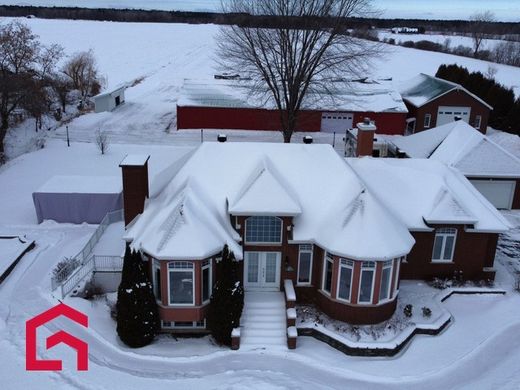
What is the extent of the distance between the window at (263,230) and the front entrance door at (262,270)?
1.59 feet

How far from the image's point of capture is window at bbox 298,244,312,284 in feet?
57.0

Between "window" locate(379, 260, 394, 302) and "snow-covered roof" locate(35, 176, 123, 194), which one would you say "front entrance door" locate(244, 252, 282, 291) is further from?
"snow-covered roof" locate(35, 176, 123, 194)

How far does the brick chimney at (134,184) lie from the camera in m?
18.1

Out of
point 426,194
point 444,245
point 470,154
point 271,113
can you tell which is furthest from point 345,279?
point 271,113

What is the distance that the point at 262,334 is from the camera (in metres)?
16.0

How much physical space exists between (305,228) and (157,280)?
520cm

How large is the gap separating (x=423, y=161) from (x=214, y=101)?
885 inches

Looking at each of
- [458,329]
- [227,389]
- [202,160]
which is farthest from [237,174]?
[458,329]

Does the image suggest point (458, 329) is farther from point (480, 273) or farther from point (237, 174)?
point (237, 174)

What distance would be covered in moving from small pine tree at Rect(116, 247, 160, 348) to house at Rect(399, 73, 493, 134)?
103 feet

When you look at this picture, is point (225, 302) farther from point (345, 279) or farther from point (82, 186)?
point (82, 186)

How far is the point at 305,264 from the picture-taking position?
57.7 feet

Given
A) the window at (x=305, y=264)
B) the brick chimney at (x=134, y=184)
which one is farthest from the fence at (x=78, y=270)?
the window at (x=305, y=264)

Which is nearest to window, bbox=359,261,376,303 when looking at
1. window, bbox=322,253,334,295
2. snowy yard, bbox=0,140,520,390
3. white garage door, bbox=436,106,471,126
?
window, bbox=322,253,334,295
